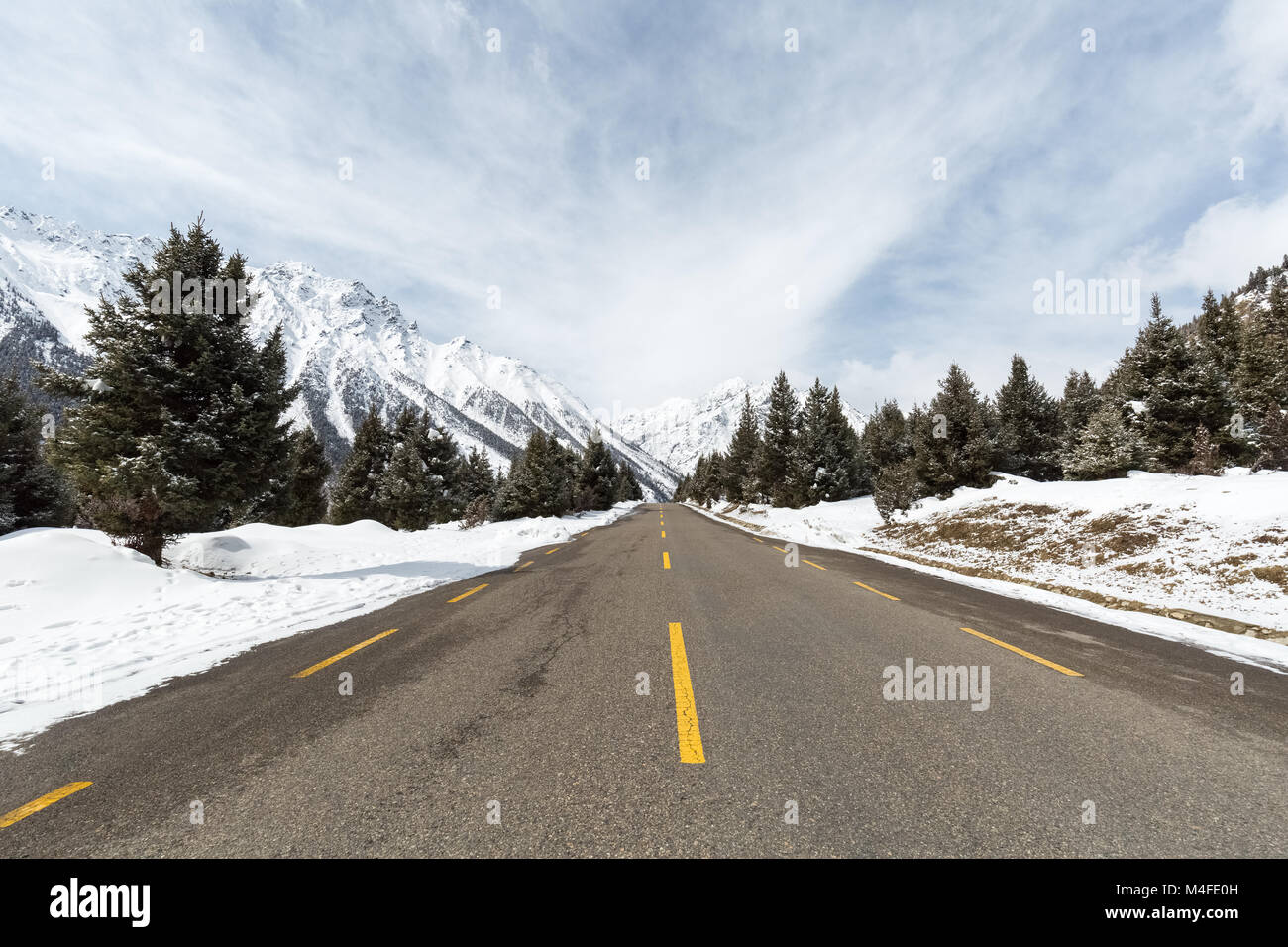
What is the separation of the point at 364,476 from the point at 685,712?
37231mm

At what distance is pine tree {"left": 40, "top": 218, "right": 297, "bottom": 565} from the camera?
10453 millimetres

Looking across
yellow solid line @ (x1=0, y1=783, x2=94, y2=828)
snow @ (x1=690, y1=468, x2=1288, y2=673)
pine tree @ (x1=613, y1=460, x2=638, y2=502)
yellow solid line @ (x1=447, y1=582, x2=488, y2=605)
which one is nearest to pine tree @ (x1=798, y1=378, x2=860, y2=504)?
snow @ (x1=690, y1=468, x2=1288, y2=673)

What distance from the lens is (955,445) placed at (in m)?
25.9

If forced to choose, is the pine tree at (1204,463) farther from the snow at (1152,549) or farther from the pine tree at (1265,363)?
the pine tree at (1265,363)

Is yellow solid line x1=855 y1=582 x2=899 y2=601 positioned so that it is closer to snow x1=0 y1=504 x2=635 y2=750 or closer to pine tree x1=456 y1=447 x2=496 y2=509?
snow x1=0 y1=504 x2=635 y2=750

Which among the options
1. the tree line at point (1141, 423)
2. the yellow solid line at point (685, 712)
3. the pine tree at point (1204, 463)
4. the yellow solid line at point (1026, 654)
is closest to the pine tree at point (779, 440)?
the tree line at point (1141, 423)

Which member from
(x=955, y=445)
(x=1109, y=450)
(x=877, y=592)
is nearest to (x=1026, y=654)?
(x=877, y=592)

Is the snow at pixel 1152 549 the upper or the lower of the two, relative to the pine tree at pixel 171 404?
lower

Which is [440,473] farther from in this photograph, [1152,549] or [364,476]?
[1152,549]

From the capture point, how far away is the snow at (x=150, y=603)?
5078 millimetres

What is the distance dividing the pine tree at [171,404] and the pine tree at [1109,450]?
1353 inches
